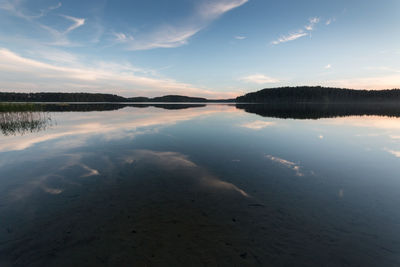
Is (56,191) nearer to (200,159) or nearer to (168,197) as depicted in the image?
(168,197)

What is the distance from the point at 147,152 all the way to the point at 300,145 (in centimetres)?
1631

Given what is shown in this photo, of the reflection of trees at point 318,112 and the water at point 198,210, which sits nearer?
the water at point 198,210

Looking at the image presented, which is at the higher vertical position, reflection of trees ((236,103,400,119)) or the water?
reflection of trees ((236,103,400,119))

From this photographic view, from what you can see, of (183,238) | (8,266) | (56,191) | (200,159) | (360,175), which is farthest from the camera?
(200,159)

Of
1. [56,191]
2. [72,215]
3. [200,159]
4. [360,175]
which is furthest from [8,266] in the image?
[360,175]

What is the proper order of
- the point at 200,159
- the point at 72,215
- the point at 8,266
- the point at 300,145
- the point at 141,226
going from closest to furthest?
the point at 8,266
the point at 141,226
the point at 72,215
the point at 200,159
the point at 300,145

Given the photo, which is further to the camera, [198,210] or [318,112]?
[318,112]

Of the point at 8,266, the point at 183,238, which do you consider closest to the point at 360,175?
the point at 183,238

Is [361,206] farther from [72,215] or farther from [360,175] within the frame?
[72,215]

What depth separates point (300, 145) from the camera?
18.8 m

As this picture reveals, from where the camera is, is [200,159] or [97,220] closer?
[97,220]

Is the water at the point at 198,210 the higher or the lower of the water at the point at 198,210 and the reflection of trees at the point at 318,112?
the lower

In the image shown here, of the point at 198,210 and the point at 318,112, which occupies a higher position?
the point at 318,112

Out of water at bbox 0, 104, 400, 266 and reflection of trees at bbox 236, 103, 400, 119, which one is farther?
reflection of trees at bbox 236, 103, 400, 119
